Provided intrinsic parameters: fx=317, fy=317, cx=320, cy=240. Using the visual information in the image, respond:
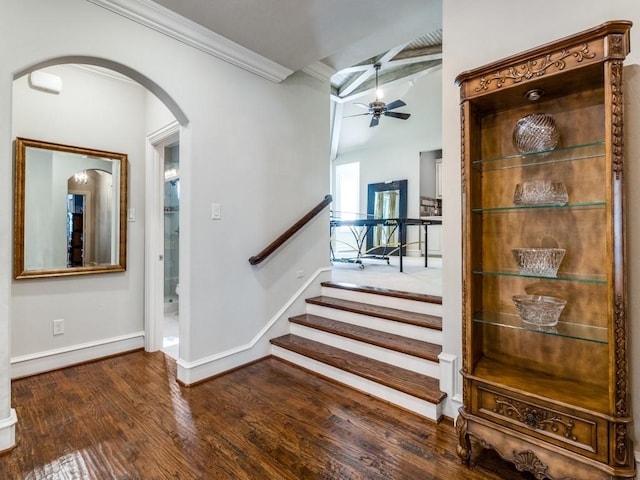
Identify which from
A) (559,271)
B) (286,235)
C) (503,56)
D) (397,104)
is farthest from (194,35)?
(397,104)

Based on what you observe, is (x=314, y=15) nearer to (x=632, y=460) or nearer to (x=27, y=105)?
(x=27, y=105)

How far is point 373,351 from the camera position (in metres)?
2.38

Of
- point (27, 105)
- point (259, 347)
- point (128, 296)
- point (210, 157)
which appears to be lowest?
point (259, 347)

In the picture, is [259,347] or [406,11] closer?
[406,11]

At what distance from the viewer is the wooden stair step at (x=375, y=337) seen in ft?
7.02

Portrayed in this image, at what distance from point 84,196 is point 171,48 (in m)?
1.59

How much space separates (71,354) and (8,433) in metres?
1.19

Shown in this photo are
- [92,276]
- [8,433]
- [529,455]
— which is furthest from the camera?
[92,276]

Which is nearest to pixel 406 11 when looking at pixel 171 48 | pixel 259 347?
pixel 171 48

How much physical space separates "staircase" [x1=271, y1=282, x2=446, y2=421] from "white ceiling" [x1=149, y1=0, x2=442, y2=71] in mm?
2077

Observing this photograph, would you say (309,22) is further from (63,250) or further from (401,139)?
(401,139)

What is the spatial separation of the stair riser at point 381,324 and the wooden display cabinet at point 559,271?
58cm

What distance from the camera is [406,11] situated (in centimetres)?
219

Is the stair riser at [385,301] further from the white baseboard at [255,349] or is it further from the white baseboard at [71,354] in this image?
the white baseboard at [71,354]
